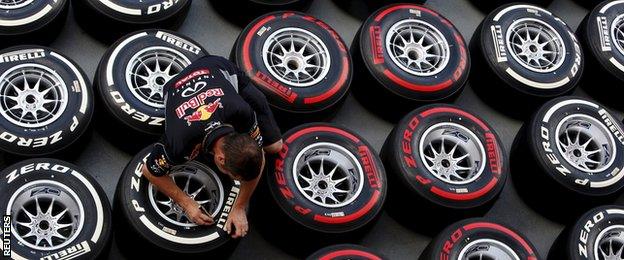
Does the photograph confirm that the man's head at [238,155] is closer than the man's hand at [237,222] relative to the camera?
Yes

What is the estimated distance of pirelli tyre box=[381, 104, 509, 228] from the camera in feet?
21.3

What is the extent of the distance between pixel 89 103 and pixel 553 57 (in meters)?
3.20

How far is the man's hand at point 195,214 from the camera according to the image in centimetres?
602

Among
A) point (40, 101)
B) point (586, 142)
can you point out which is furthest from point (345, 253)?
point (40, 101)

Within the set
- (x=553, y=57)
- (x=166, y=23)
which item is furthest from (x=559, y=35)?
(x=166, y=23)

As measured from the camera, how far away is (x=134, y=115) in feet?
21.1

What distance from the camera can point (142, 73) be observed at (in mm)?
6766

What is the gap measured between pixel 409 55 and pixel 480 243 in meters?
1.51

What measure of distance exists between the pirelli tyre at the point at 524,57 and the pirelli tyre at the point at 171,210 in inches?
81.2

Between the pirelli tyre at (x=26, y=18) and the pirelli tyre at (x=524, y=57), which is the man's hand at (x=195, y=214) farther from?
the pirelli tyre at (x=524, y=57)

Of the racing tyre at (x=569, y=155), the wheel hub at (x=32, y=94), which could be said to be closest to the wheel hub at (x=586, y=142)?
the racing tyre at (x=569, y=155)

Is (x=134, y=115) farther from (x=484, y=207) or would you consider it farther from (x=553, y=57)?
(x=553, y=57)

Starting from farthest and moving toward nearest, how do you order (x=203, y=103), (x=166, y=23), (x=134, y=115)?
(x=166, y=23) < (x=134, y=115) < (x=203, y=103)

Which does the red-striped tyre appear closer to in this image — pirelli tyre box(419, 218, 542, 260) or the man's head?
pirelli tyre box(419, 218, 542, 260)
